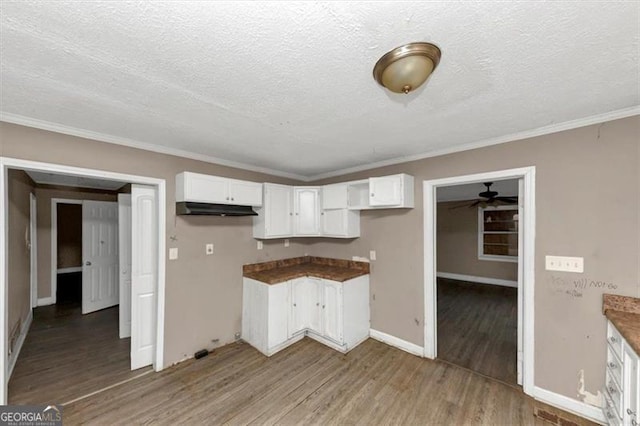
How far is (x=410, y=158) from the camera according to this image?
299 cm

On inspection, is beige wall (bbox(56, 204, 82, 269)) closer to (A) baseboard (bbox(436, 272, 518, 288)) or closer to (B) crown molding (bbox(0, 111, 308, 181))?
(B) crown molding (bbox(0, 111, 308, 181))

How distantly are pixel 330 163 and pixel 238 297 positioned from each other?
2.20m

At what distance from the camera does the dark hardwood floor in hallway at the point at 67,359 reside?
2.26 meters

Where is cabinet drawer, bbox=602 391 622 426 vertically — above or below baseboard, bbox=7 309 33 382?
above

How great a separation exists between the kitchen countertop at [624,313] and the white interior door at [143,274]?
12.8 ft

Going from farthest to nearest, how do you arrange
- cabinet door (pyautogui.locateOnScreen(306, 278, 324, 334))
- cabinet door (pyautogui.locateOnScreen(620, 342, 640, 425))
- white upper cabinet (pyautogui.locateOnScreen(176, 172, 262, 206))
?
cabinet door (pyautogui.locateOnScreen(306, 278, 324, 334)), white upper cabinet (pyautogui.locateOnScreen(176, 172, 262, 206)), cabinet door (pyautogui.locateOnScreen(620, 342, 640, 425))

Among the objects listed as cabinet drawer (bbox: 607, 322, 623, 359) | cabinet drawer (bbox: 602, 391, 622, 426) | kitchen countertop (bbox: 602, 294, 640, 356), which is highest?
kitchen countertop (bbox: 602, 294, 640, 356)

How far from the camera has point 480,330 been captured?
140 inches

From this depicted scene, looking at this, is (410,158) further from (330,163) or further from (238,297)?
(238,297)

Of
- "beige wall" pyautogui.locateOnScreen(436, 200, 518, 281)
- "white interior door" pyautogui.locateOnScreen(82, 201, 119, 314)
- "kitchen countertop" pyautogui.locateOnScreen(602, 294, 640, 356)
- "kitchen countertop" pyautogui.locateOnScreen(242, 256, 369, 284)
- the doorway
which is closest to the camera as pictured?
"kitchen countertop" pyautogui.locateOnScreen(602, 294, 640, 356)

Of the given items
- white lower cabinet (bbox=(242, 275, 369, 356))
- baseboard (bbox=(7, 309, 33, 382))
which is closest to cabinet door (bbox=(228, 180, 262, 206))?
white lower cabinet (bbox=(242, 275, 369, 356))

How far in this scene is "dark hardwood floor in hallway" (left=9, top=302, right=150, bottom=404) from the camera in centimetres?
226

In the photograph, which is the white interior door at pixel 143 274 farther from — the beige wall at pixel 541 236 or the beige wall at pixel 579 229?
the beige wall at pixel 579 229

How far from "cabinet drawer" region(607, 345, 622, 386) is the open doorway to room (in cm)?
82
